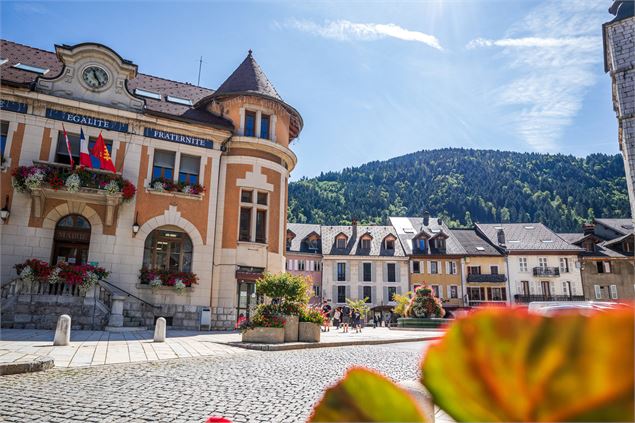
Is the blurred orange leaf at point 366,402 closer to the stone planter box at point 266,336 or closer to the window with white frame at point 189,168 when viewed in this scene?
the stone planter box at point 266,336

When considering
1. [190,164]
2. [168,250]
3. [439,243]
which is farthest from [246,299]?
[439,243]

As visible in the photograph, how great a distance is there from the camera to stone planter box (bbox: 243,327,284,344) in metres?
13.0

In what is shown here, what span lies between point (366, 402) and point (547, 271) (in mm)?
50330

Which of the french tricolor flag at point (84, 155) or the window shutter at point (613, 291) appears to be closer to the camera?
the french tricolor flag at point (84, 155)

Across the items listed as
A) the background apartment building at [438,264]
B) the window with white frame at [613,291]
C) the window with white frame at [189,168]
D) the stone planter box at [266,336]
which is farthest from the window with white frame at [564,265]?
the stone planter box at [266,336]

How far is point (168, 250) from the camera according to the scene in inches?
772

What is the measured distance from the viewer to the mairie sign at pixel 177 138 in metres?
19.9

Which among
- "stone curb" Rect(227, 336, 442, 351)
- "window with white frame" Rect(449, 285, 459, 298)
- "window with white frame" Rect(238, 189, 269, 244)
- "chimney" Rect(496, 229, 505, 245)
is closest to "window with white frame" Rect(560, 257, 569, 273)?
"chimney" Rect(496, 229, 505, 245)

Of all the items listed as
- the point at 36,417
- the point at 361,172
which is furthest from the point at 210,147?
the point at 361,172

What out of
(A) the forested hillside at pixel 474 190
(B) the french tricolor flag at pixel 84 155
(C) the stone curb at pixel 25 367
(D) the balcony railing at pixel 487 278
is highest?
(A) the forested hillside at pixel 474 190

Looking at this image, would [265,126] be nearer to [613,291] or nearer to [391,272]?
[391,272]

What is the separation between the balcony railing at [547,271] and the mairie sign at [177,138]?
38.3 m

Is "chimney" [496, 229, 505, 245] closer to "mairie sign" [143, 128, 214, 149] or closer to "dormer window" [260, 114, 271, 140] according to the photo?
"dormer window" [260, 114, 271, 140]

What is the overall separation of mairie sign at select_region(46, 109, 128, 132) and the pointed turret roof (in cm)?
552
